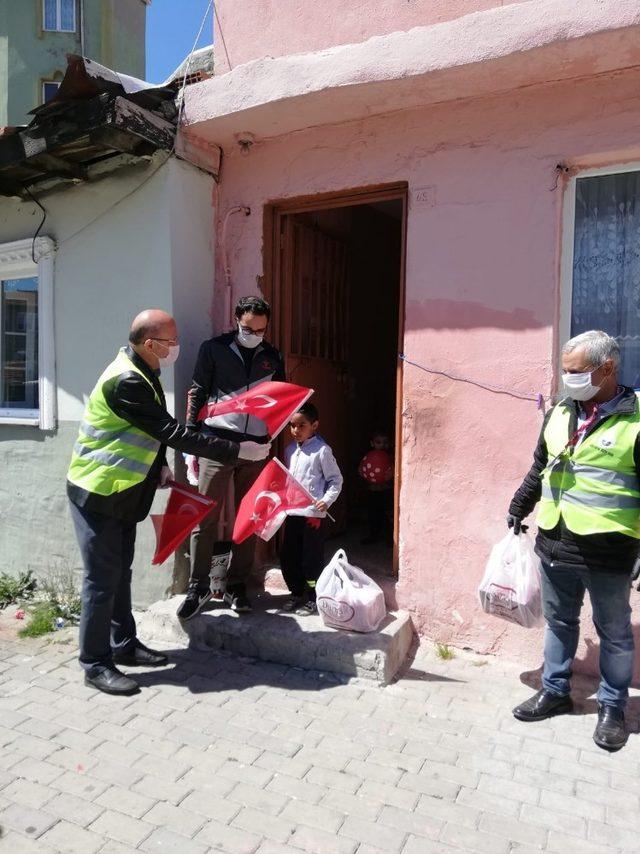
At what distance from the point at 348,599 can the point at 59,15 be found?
23627 mm

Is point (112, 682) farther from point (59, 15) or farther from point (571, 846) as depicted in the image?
point (59, 15)

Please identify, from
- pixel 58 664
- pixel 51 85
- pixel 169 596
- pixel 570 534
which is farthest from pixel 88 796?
pixel 51 85

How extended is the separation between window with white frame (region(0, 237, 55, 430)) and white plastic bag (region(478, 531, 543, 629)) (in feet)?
12.3

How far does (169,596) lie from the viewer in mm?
4914

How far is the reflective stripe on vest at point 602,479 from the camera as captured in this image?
3.15 meters

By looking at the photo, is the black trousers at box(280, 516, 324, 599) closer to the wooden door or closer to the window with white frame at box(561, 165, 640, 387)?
the wooden door

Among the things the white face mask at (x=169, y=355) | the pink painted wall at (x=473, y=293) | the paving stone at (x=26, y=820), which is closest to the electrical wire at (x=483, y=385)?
the pink painted wall at (x=473, y=293)

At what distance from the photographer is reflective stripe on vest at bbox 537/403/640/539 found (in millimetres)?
3148

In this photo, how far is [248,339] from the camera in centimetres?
441

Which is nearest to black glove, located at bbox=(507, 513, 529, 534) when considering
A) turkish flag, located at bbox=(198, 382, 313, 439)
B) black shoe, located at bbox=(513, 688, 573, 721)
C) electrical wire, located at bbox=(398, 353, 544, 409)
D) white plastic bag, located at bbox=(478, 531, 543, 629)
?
white plastic bag, located at bbox=(478, 531, 543, 629)

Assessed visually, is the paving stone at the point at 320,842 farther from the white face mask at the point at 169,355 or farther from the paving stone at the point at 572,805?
the white face mask at the point at 169,355

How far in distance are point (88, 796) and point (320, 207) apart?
12.8 feet

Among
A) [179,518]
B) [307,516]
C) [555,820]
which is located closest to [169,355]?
[179,518]

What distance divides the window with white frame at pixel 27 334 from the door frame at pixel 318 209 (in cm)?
183
